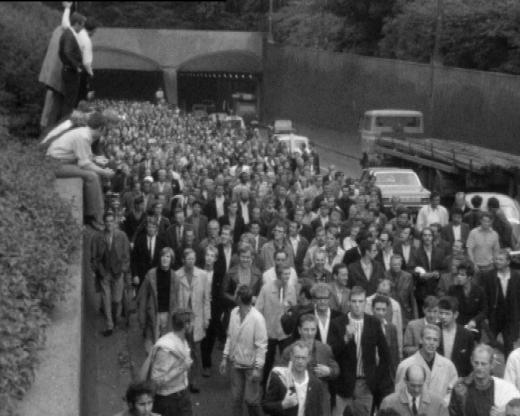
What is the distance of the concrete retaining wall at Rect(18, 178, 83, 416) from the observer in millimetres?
6544

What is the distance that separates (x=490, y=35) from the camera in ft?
140

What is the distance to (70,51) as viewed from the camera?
42.6ft

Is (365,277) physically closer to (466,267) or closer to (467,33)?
(466,267)

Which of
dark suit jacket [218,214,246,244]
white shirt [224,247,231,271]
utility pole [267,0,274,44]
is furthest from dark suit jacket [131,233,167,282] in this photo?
utility pole [267,0,274,44]

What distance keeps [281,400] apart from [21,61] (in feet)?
27.8

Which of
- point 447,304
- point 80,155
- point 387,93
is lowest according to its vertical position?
point 387,93

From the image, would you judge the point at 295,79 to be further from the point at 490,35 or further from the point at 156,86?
the point at 490,35

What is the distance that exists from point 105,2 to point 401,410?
4.72m

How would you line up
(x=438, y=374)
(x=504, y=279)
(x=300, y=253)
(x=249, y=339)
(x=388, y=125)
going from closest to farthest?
(x=438, y=374)
(x=249, y=339)
(x=504, y=279)
(x=300, y=253)
(x=388, y=125)

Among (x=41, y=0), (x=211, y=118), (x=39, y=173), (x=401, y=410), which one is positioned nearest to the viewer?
(x=41, y=0)

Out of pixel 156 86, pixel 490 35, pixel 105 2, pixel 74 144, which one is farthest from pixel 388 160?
pixel 156 86

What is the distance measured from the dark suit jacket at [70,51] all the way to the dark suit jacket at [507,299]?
5303 mm

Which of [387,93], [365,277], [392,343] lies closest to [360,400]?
[392,343]

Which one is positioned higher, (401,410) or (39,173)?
(39,173)
